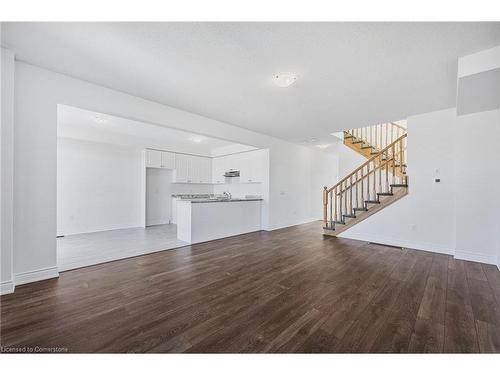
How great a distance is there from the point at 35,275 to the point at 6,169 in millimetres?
1320

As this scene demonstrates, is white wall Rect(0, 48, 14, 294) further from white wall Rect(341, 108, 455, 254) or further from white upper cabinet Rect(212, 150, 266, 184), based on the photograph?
white wall Rect(341, 108, 455, 254)

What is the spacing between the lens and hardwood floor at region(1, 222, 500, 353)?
1504mm

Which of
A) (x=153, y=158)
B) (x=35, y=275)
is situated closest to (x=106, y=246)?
(x=35, y=275)

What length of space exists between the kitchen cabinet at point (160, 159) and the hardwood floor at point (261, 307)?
3670mm

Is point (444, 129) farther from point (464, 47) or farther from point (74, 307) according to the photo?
point (74, 307)

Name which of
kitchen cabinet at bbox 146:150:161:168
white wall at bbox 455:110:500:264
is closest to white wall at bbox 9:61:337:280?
kitchen cabinet at bbox 146:150:161:168

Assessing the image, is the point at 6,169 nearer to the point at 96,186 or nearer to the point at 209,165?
the point at 96,186

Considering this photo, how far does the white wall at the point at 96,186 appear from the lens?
5.14m

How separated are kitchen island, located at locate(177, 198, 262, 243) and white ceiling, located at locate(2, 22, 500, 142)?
2167 millimetres

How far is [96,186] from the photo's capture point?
18.5ft

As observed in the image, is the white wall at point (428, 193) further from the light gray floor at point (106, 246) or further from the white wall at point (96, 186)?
the white wall at point (96, 186)

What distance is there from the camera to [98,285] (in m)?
2.44
